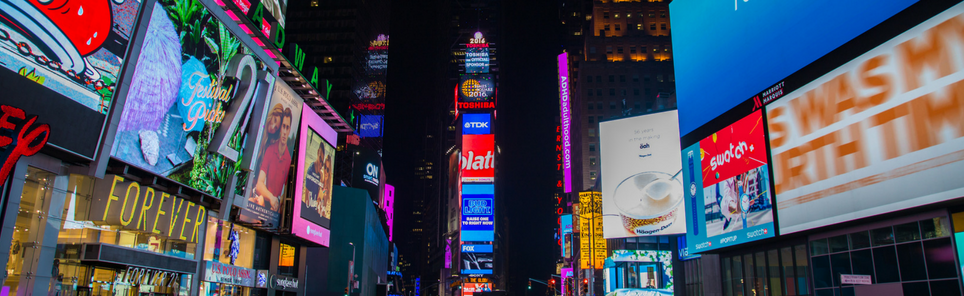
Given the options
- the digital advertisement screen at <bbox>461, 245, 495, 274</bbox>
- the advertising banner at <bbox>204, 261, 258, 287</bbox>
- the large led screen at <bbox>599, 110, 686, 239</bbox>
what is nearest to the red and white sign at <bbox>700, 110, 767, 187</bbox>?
the large led screen at <bbox>599, 110, 686, 239</bbox>

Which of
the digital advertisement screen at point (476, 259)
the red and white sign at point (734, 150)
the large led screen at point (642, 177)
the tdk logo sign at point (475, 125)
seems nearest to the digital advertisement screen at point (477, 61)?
the tdk logo sign at point (475, 125)

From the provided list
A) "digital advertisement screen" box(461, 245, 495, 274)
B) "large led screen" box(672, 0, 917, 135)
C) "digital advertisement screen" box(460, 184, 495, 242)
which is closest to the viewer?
"large led screen" box(672, 0, 917, 135)

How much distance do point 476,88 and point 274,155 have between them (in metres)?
81.5

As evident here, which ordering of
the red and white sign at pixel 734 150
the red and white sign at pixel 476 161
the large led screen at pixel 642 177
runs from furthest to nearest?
the red and white sign at pixel 476 161
the large led screen at pixel 642 177
the red and white sign at pixel 734 150

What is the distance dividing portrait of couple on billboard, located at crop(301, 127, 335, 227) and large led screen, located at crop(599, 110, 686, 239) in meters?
20.1

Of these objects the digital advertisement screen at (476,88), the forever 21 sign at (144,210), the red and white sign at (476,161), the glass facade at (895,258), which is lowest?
the glass facade at (895,258)

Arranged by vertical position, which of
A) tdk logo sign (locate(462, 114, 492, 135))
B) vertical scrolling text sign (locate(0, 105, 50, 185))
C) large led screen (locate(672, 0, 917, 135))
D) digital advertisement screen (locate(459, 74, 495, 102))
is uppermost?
digital advertisement screen (locate(459, 74, 495, 102))

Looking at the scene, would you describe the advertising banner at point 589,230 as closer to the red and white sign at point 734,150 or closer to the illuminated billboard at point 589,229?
the illuminated billboard at point 589,229

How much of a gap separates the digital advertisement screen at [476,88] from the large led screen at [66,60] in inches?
3654

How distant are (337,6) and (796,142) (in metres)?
64.5

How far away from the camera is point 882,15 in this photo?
19.8 metres

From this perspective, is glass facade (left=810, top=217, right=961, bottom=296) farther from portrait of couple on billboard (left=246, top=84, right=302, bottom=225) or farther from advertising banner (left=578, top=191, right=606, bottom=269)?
advertising banner (left=578, top=191, right=606, bottom=269)

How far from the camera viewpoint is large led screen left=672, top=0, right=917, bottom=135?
21906 mm

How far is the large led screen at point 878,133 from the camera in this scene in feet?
55.8
